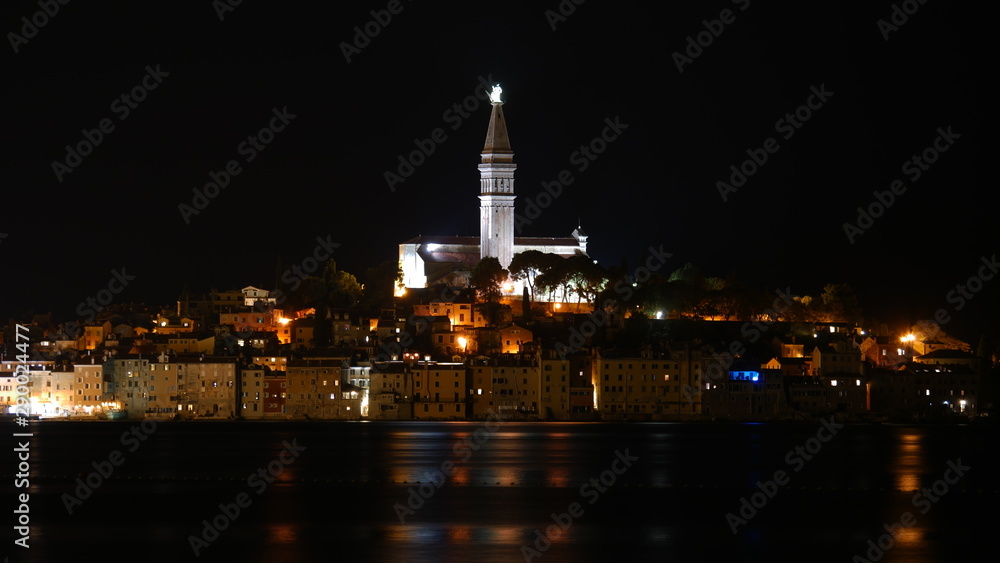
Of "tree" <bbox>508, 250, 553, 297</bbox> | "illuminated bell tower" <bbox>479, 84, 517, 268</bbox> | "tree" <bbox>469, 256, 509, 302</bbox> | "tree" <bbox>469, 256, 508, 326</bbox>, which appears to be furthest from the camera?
"illuminated bell tower" <bbox>479, 84, 517, 268</bbox>

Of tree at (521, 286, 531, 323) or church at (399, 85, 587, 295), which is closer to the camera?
tree at (521, 286, 531, 323)

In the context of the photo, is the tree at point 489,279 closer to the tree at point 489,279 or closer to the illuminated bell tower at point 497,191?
the tree at point 489,279

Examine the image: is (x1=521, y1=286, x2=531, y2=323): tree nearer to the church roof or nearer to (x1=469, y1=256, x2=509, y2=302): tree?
(x1=469, y1=256, x2=509, y2=302): tree

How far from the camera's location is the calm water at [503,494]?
3347cm

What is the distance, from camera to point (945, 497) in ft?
137

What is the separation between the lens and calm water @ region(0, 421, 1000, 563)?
3347 cm

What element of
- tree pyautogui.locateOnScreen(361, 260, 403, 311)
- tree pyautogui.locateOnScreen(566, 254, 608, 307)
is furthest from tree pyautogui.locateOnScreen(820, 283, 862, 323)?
tree pyautogui.locateOnScreen(361, 260, 403, 311)

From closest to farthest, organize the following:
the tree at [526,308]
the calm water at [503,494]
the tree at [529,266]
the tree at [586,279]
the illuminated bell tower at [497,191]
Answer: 1. the calm water at [503,494]
2. the tree at [526,308]
3. the tree at [586,279]
4. the tree at [529,266]
5. the illuminated bell tower at [497,191]

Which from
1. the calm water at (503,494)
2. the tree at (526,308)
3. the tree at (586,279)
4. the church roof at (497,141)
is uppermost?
the church roof at (497,141)

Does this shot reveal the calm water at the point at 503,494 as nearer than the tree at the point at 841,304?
Yes

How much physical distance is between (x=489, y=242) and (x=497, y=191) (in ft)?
9.40

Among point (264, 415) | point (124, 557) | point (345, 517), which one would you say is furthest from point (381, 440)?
point (124, 557)

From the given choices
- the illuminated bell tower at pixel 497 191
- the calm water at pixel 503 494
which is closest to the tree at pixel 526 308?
the illuminated bell tower at pixel 497 191

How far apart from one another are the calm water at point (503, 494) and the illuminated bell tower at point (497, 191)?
20.6 metres
